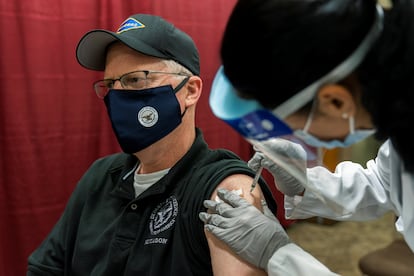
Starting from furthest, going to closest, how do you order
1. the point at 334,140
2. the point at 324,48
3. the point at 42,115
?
the point at 42,115 < the point at 334,140 < the point at 324,48

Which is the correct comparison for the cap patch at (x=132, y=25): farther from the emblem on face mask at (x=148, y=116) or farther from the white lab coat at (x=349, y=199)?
the white lab coat at (x=349, y=199)

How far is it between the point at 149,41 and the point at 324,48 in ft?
2.40

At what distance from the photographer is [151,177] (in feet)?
4.48

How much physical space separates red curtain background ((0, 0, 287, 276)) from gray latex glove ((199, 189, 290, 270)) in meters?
1.22

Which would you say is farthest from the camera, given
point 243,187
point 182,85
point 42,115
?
point 42,115

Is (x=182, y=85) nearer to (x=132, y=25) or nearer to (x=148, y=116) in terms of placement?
(x=148, y=116)

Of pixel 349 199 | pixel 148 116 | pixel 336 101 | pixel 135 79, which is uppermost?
pixel 336 101

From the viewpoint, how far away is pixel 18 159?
198cm

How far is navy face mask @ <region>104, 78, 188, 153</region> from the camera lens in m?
1.30

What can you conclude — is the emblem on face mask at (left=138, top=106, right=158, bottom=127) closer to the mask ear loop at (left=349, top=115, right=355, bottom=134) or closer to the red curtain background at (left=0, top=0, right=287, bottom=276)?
the mask ear loop at (left=349, top=115, right=355, bottom=134)

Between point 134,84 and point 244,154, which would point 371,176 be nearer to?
point 134,84

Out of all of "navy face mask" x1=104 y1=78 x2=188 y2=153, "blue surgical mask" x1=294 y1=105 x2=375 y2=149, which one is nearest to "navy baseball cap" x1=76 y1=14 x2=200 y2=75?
"navy face mask" x1=104 y1=78 x2=188 y2=153

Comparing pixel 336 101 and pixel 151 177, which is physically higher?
pixel 336 101

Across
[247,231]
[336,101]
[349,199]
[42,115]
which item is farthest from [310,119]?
[42,115]
